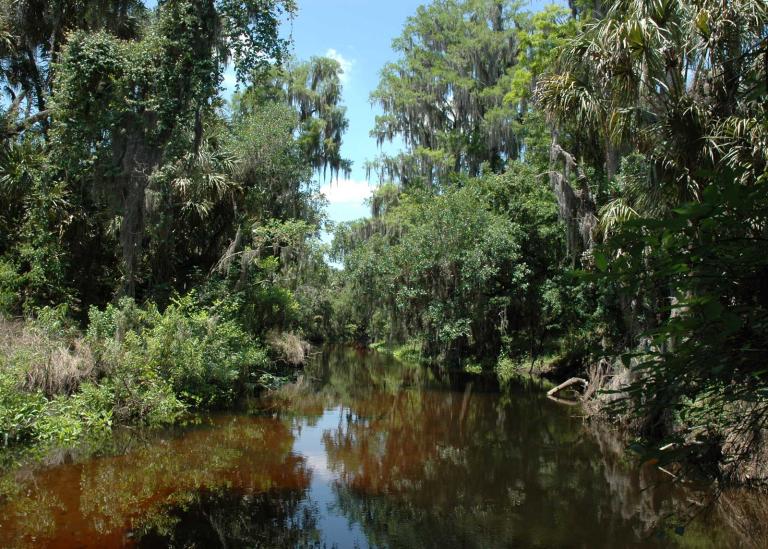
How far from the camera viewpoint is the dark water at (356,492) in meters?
6.44

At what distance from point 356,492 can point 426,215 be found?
1681 centimetres

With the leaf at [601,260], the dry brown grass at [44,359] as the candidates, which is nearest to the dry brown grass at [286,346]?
the dry brown grass at [44,359]

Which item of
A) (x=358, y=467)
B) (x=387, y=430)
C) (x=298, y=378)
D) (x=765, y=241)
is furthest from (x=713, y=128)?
(x=298, y=378)

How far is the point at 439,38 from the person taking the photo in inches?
1216

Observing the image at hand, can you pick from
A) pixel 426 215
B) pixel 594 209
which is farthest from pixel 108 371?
pixel 426 215

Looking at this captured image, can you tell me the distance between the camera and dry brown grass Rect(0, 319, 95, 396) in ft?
32.4

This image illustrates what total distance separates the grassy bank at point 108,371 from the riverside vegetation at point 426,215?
Result: 2.1 inches

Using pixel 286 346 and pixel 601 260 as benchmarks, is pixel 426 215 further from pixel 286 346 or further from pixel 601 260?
pixel 601 260

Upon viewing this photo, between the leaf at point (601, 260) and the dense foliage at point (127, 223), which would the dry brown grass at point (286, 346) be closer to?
the dense foliage at point (127, 223)

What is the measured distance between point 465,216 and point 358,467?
14.7m

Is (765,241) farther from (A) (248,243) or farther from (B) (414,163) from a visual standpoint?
(B) (414,163)

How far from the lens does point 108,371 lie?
10969 mm

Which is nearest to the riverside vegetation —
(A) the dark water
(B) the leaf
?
(B) the leaf

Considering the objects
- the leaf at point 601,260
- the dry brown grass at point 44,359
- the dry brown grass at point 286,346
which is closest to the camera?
the leaf at point 601,260
